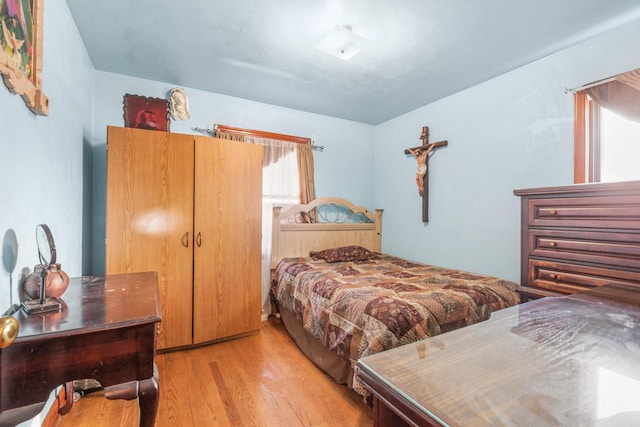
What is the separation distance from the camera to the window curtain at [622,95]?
6.27ft

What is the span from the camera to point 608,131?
217 cm

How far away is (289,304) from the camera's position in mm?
2744

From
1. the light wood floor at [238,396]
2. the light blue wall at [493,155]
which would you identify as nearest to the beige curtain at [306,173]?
the light blue wall at [493,155]

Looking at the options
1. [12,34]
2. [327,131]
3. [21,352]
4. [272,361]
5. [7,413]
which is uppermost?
[327,131]

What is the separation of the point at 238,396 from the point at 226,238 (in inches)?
50.2

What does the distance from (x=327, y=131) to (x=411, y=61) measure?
159 centimetres

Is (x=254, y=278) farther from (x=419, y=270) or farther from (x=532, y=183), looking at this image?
(x=532, y=183)

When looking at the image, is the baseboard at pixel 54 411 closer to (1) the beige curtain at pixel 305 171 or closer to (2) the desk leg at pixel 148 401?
(2) the desk leg at pixel 148 401

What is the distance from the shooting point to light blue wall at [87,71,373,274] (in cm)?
269

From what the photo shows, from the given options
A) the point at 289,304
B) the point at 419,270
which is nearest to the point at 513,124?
the point at 419,270

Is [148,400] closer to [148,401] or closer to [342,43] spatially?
[148,401]

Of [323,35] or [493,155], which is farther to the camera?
[493,155]

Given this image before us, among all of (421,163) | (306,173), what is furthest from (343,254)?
(421,163)

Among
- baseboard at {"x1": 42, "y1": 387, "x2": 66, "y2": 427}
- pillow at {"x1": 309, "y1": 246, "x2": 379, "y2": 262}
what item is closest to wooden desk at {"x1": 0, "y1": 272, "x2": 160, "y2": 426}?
baseboard at {"x1": 42, "y1": 387, "x2": 66, "y2": 427}
